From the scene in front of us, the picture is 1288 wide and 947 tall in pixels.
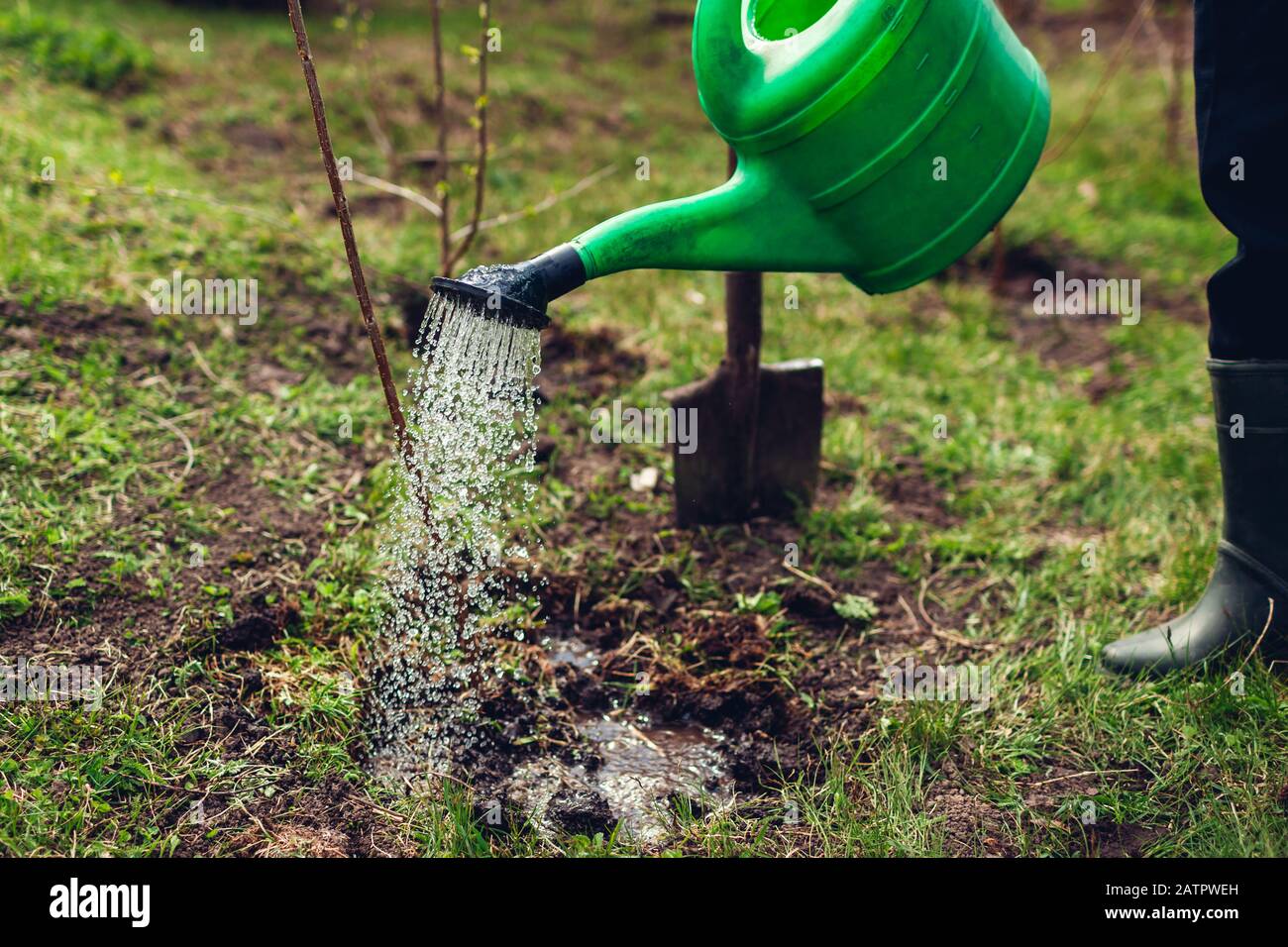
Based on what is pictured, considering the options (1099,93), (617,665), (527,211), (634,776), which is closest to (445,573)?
(617,665)

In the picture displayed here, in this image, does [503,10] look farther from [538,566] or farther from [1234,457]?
[1234,457]

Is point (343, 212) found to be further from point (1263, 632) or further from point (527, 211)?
point (1263, 632)

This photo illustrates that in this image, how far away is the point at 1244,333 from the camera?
1.83 metres

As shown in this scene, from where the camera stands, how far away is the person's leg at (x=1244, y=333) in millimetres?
1724

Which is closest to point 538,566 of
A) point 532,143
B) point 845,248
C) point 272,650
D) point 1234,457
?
point 272,650

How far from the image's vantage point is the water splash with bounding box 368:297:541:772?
1.64 meters

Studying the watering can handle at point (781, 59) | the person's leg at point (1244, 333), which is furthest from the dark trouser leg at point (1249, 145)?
the watering can handle at point (781, 59)

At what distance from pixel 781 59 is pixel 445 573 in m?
1.08

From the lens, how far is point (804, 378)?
236cm

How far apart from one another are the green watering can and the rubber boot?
0.57 m

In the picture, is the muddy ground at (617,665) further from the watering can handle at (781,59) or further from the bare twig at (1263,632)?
the watering can handle at (781,59)

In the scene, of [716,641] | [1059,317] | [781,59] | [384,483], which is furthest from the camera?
[1059,317]

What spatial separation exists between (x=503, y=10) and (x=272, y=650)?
16.2 feet

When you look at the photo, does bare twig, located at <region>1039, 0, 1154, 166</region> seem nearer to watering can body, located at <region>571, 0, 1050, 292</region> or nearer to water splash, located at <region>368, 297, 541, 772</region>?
watering can body, located at <region>571, 0, 1050, 292</region>
